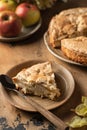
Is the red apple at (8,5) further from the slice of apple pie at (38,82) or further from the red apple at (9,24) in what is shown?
the slice of apple pie at (38,82)

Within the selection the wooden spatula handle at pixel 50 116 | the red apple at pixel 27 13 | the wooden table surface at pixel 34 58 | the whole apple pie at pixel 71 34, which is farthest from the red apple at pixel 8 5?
the wooden spatula handle at pixel 50 116

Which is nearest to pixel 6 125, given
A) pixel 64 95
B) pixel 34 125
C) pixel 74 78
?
pixel 34 125

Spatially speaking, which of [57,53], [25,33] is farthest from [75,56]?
[25,33]

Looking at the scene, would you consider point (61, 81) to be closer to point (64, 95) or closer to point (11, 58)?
point (64, 95)

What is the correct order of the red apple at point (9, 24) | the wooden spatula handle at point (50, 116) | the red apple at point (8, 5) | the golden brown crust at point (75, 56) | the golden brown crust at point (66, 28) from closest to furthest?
1. the wooden spatula handle at point (50, 116)
2. the golden brown crust at point (75, 56)
3. the golden brown crust at point (66, 28)
4. the red apple at point (9, 24)
5. the red apple at point (8, 5)

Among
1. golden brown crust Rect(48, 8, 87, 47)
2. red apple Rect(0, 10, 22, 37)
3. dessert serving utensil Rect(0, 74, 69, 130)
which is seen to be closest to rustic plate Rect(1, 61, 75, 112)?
dessert serving utensil Rect(0, 74, 69, 130)

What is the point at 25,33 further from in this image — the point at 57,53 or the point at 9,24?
the point at 57,53
